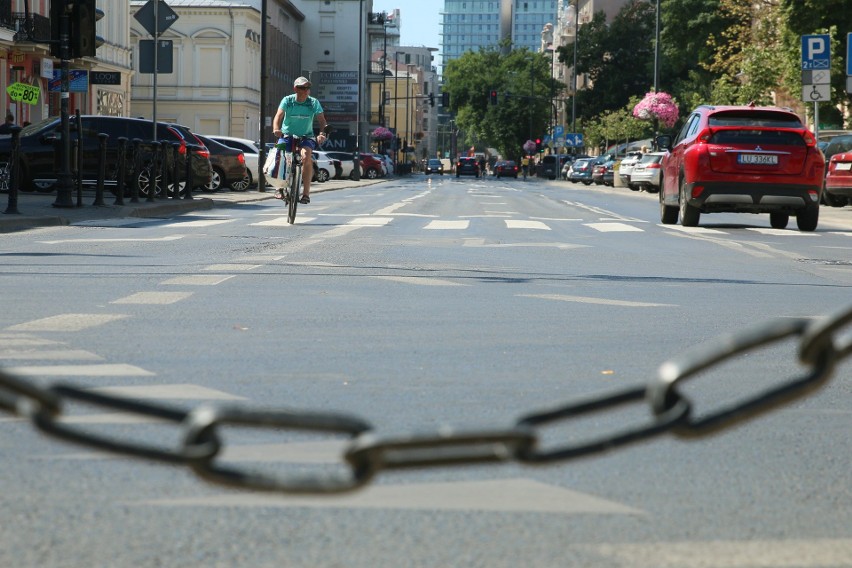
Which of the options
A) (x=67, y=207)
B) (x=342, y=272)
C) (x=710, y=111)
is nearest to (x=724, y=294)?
(x=342, y=272)

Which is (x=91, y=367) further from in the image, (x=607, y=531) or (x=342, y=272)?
(x=342, y=272)

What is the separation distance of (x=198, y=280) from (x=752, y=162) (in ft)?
38.4

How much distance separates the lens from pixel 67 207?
75.9 ft

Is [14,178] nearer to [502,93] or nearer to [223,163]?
[223,163]

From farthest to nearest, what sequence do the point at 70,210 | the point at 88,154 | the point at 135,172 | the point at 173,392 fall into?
the point at 88,154 < the point at 135,172 < the point at 70,210 < the point at 173,392

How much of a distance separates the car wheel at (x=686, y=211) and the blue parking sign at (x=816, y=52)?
527 cm

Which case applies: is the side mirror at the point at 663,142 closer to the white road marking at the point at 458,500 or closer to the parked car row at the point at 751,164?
the parked car row at the point at 751,164

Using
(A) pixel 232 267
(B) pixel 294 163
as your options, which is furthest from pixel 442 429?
(B) pixel 294 163

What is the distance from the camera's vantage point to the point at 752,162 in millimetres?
21734

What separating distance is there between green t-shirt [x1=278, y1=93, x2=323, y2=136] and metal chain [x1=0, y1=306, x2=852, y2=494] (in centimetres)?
1809

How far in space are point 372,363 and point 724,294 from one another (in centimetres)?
496

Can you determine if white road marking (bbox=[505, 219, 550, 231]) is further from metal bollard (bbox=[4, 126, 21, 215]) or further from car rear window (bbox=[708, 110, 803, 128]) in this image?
metal bollard (bbox=[4, 126, 21, 215])

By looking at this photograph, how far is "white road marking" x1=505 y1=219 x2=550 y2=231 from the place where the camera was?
73.8ft

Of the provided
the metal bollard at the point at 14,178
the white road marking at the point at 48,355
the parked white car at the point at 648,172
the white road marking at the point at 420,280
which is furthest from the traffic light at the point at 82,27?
the parked white car at the point at 648,172
